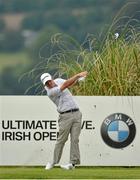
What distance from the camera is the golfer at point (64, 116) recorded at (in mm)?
14719

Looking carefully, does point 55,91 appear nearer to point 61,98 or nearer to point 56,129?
point 61,98

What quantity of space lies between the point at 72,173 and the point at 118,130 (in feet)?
7.05

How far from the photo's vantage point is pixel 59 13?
2383 cm

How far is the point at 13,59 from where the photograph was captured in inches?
847

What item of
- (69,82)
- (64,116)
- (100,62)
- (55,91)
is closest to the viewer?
(69,82)

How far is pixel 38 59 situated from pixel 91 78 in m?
2.14

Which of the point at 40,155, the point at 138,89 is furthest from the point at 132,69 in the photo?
the point at 40,155

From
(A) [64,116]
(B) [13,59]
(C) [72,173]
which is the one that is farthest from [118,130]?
(B) [13,59]

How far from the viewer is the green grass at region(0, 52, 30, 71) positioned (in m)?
20.9

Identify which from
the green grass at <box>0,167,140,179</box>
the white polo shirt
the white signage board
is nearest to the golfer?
the white polo shirt

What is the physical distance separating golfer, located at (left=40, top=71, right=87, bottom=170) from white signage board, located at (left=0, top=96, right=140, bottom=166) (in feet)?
4.17

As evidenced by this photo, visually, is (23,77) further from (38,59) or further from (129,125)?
(129,125)

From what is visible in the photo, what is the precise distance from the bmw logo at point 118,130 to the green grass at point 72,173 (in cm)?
50

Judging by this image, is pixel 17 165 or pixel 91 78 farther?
pixel 91 78
